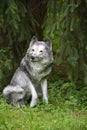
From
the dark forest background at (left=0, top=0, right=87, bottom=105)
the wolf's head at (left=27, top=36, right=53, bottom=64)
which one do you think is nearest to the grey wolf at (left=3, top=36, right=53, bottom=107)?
the wolf's head at (left=27, top=36, right=53, bottom=64)

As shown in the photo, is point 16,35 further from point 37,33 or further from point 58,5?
point 58,5

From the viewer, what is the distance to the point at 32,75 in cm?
838

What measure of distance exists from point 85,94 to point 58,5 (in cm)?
195

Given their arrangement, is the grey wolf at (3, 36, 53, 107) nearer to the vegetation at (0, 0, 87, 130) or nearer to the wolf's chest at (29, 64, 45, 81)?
the wolf's chest at (29, 64, 45, 81)

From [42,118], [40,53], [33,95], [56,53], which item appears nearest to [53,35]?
[56,53]

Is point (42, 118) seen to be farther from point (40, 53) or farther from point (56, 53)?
point (56, 53)

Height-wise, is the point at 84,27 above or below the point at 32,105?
above

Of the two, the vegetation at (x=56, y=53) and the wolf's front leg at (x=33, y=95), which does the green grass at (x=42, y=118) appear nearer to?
the vegetation at (x=56, y=53)

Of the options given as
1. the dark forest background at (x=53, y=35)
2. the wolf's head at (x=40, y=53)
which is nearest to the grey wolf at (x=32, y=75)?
the wolf's head at (x=40, y=53)

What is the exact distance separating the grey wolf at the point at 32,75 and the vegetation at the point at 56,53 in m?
0.24

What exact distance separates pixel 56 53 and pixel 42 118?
2339 millimetres

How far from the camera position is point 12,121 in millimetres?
6715

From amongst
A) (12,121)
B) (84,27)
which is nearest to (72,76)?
(84,27)

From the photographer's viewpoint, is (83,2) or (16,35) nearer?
(83,2)
